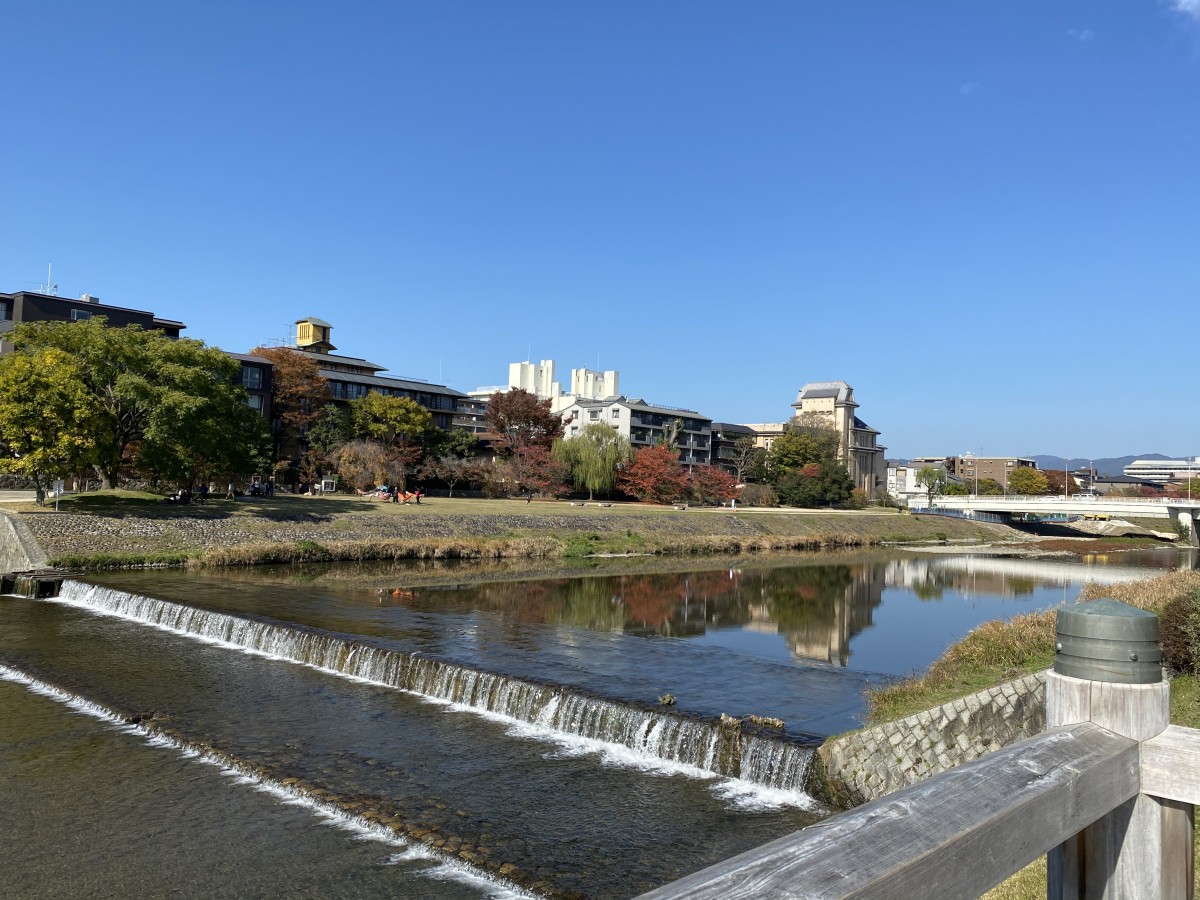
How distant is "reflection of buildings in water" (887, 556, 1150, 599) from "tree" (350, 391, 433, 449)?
39.2 m

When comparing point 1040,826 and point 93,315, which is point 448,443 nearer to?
point 93,315

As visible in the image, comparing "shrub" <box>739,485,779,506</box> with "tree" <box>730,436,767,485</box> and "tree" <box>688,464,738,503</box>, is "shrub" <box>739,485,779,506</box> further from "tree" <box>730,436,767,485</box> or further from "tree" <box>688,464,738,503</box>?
"tree" <box>730,436,767,485</box>

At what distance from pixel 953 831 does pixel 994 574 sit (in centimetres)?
4758

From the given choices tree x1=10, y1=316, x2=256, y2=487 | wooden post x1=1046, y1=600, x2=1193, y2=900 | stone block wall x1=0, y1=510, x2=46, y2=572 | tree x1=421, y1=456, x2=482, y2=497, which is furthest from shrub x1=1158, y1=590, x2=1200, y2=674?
tree x1=421, y1=456, x2=482, y2=497

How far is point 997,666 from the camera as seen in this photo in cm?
1348

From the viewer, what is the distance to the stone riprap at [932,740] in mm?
9898

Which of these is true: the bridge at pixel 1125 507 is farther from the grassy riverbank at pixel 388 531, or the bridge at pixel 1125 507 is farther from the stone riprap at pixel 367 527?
the grassy riverbank at pixel 388 531

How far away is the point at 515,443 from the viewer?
7569cm

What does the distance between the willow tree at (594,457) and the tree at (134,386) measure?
3462cm

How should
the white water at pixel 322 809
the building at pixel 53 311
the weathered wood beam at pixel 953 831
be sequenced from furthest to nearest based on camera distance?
the building at pixel 53 311
the white water at pixel 322 809
the weathered wood beam at pixel 953 831

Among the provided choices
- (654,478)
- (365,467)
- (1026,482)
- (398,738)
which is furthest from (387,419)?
(1026,482)

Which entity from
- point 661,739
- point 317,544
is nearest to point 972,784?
point 661,739

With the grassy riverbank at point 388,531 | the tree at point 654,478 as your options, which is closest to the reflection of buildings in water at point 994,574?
the grassy riverbank at point 388,531

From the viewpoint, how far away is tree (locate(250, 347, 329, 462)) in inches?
2650
